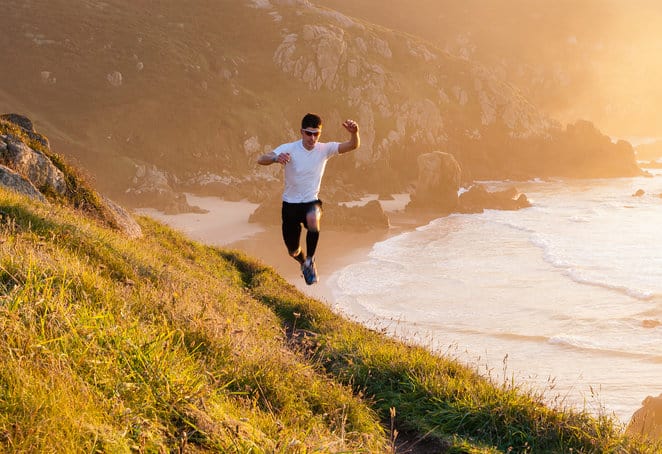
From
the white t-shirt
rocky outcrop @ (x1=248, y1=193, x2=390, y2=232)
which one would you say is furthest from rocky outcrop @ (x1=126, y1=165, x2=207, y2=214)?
the white t-shirt

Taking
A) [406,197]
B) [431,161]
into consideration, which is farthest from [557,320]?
[406,197]

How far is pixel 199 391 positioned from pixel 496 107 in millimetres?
103242

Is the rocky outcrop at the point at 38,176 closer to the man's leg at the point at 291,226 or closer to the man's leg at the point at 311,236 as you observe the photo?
the man's leg at the point at 291,226

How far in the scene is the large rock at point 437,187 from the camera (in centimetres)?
5919

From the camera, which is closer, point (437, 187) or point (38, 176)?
point (38, 176)

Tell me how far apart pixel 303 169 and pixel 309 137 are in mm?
544

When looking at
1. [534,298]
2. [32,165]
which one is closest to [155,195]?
[534,298]

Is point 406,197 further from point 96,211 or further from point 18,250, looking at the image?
point 18,250

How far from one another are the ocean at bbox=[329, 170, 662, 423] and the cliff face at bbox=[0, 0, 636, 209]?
1118 inches

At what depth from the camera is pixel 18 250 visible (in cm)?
444


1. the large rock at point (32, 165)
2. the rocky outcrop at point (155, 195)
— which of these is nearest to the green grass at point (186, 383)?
the large rock at point (32, 165)

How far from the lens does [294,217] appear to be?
8508 millimetres

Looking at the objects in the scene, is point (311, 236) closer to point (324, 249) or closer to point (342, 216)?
point (324, 249)

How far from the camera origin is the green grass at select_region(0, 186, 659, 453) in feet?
8.19
